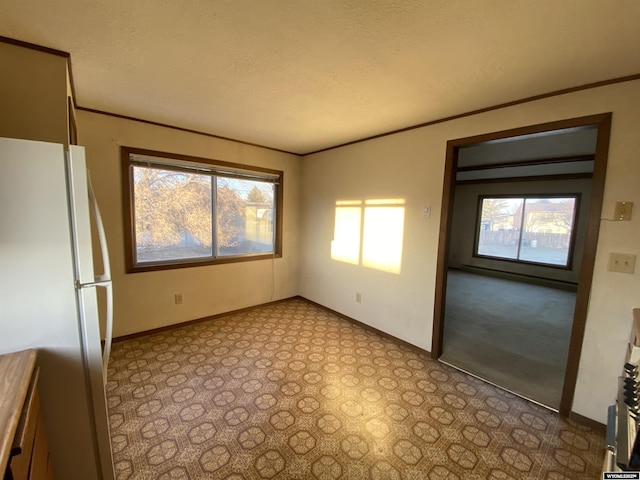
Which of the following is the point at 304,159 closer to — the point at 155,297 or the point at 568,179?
the point at 155,297

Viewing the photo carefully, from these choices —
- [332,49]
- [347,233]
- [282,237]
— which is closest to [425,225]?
[347,233]

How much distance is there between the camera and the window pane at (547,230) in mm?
5559

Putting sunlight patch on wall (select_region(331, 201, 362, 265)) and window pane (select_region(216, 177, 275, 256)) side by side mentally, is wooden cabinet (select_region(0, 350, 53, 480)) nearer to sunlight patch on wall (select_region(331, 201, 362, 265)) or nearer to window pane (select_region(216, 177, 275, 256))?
window pane (select_region(216, 177, 275, 256))

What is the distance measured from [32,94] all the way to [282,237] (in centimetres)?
292

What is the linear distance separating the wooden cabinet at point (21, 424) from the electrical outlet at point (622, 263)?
118 inches

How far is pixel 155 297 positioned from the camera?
3062 mm

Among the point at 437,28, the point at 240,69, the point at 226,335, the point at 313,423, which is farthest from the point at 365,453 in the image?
the point at 240,69

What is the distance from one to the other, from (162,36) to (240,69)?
455 millimetres

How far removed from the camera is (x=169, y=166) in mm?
3027

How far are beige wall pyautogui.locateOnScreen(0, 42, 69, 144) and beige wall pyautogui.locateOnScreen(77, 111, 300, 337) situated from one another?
1.09 meters

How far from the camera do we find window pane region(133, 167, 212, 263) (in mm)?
2939

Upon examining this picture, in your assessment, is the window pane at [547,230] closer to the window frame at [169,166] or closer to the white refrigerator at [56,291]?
the window frame at [169,166]

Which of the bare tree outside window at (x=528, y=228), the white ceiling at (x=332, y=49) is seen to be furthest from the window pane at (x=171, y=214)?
the bare tree outside window at (x=528, y=228)

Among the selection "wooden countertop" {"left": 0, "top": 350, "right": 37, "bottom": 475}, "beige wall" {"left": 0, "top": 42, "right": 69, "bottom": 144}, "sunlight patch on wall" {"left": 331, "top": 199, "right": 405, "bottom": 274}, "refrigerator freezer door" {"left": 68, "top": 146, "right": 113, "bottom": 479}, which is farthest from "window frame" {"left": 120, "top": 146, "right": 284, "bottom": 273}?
"wooden countertop" {"left": 0, "top": 350, "right": 37, "bottom": 475}
